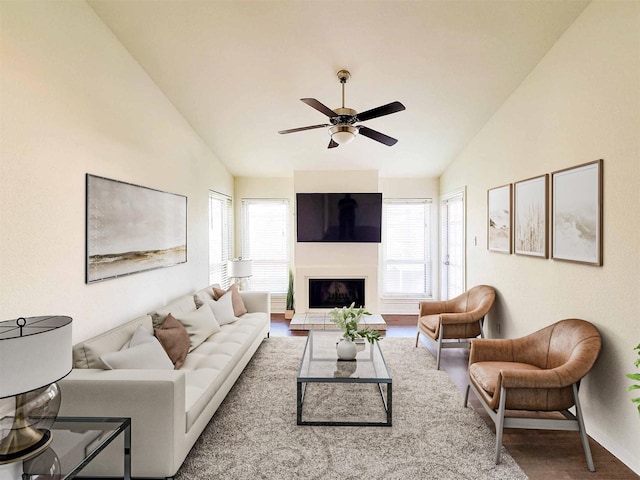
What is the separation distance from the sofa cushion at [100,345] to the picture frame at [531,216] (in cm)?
353

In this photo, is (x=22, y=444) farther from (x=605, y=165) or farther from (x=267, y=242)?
(x=267, y=242)

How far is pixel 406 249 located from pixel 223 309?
141 inches

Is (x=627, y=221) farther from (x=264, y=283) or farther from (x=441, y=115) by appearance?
(x=264, y=283)

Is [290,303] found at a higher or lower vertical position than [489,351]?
lower

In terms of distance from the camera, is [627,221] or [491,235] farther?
[491,235]

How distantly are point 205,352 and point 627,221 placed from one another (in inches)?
130

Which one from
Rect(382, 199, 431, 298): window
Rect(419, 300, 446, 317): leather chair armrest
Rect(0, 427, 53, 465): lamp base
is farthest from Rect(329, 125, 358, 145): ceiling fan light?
Rect(382, 199, 431, 298): window

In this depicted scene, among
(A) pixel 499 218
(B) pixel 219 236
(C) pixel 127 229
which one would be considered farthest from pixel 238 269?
(A) pixel 499 218

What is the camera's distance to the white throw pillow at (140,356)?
2.19m

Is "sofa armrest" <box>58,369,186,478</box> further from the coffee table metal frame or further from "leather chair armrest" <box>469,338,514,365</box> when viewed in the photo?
"leather chair armrest" <box>469,338,514,365</box>

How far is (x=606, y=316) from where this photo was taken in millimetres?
2359

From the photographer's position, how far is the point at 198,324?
3.33m

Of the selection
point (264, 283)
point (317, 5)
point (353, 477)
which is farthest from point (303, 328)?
point (317, 5)

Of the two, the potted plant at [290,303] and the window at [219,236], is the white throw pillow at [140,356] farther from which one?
the potted plant at [290,303]
